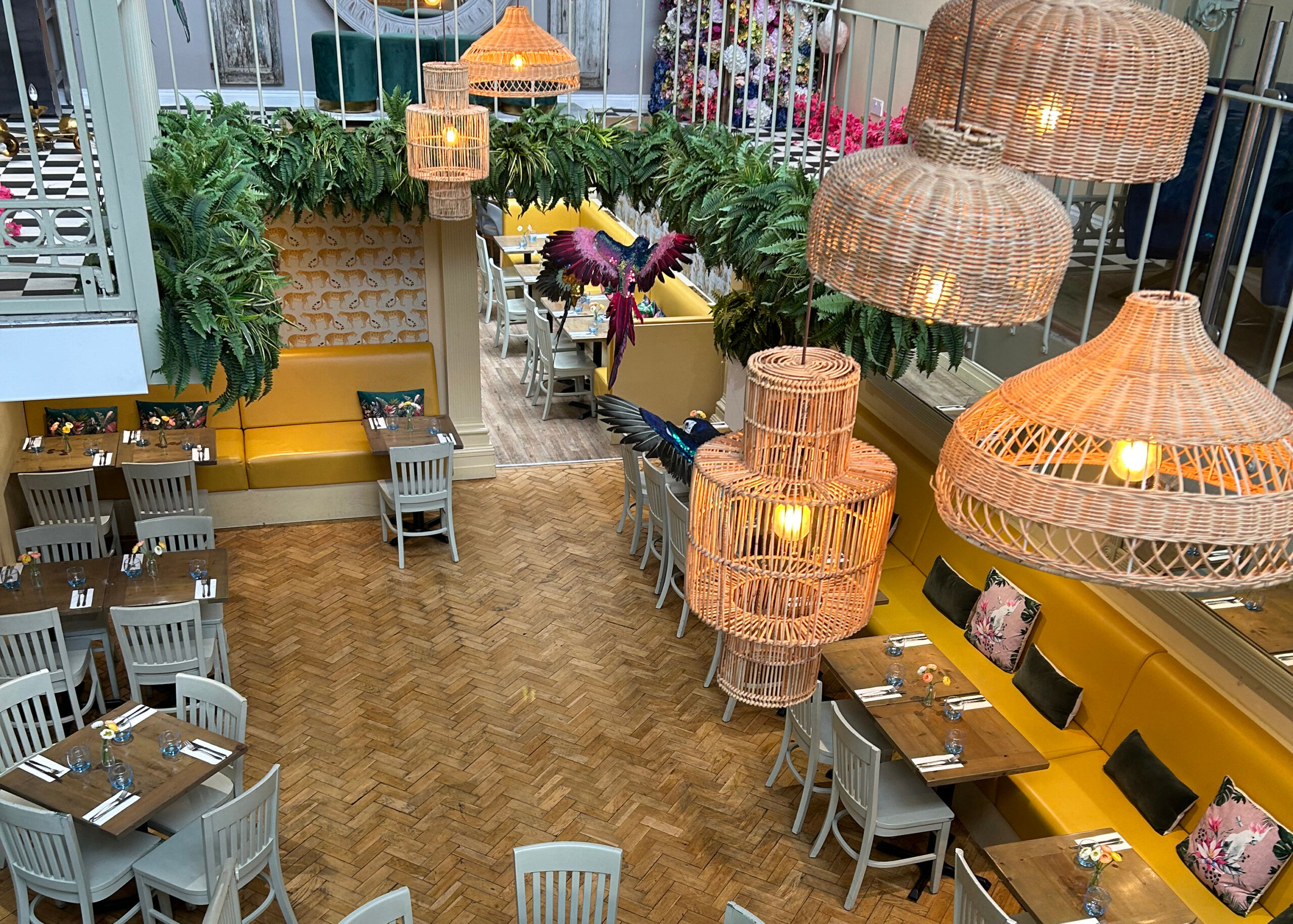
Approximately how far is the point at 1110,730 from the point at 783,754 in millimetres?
1704

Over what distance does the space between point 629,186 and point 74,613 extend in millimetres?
4495

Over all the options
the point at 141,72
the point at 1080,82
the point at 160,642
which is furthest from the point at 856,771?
the point at 141,72

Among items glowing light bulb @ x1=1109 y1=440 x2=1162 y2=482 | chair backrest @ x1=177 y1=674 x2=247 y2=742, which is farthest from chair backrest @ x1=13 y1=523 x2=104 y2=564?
glowing light bulb @ x1=1109 y1=440 x2=1162 y2=482

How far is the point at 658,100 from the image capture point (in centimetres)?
1227

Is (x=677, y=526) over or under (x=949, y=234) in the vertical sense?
under

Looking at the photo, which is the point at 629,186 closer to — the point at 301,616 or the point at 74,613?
the point at 301,616

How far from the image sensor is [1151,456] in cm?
213

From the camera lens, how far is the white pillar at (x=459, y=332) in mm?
9078

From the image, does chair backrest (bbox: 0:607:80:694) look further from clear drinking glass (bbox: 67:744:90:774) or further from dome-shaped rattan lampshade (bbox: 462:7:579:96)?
dome-shaped rattan lampshade (bbox: 462:7:579:96)

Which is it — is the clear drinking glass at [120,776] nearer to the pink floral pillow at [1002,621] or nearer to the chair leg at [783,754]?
the chair leg at [783,754]

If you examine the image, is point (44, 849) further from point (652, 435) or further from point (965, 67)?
point (965, 67)

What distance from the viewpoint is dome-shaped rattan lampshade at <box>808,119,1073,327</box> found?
2203 mm

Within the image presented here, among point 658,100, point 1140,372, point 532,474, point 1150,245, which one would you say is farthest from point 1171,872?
point 658,100

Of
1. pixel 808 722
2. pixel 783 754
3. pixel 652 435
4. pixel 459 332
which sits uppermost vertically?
pixel 652 435
